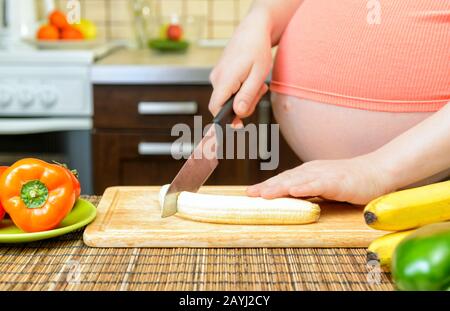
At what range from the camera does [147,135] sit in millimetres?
2047

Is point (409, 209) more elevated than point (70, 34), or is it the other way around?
point (70, 34)

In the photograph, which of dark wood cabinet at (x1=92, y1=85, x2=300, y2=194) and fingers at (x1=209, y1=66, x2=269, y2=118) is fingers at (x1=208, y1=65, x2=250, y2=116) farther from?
dark wood cabinet at (x1=92, y1=85, x2=300, y2=194)

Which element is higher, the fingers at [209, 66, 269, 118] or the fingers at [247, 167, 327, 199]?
the fingers at [209, 66, 269, 118]

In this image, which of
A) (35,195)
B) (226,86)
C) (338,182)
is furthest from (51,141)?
(338,182)

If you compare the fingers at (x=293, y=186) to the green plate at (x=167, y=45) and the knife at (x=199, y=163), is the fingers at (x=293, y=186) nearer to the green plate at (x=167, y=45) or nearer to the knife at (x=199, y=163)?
the knife at (x=199, y=163)

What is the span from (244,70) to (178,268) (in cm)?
40

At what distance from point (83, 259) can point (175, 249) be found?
117 mm

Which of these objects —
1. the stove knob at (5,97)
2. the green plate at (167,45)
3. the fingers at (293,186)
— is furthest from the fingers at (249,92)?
the green plate at (167,45)

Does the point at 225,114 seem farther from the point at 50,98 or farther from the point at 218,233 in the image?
the point at 50,98

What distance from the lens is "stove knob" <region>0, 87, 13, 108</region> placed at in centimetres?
204

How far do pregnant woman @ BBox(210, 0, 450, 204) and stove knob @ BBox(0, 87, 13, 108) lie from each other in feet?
3.52

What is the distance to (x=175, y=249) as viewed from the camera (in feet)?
2.96

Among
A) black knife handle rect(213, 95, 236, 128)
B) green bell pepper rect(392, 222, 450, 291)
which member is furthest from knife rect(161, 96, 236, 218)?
green bell pepper rect(392, 222, 450, 291)

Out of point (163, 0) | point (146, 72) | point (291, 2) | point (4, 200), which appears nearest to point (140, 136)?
point (146, 72)
